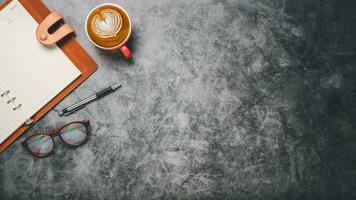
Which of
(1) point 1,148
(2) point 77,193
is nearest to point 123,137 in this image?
(2) point 77,193

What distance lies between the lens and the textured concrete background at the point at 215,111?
0.92 metres

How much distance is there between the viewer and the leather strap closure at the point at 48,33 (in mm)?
894

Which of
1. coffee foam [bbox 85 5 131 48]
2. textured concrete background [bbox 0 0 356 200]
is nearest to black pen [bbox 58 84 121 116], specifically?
textured concrete background [bbox 0 0 356 200]

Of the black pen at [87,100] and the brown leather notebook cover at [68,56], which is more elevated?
the brown leather notebook cover at [68,56]

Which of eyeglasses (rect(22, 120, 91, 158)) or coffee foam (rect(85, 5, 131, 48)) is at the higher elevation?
coffee foam (rect(85, 5, 131, 48))

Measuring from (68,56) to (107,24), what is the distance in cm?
15

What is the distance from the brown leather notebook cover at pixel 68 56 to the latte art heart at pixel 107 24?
0.29 feet

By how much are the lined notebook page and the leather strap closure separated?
0.03 meters

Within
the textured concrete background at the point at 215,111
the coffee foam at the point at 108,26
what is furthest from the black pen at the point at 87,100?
the coffee foam at the point at 108,26

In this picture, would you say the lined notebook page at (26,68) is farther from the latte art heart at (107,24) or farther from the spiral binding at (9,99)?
the latte art heart at (107,24)

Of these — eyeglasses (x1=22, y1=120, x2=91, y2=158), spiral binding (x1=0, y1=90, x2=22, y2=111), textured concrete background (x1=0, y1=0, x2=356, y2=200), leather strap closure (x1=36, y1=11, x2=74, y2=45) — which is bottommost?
textured concrete background (x1=0, y1=0, x2=356, y2=200)

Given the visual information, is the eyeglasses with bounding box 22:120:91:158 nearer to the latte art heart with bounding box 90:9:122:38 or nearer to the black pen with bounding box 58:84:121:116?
the black pen with bounding box 58:84:121:116

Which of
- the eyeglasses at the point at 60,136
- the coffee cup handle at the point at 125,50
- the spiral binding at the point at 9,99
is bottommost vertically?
the eyeglasses at the point at 60,136

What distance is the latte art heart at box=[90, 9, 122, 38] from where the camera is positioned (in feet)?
2.87
